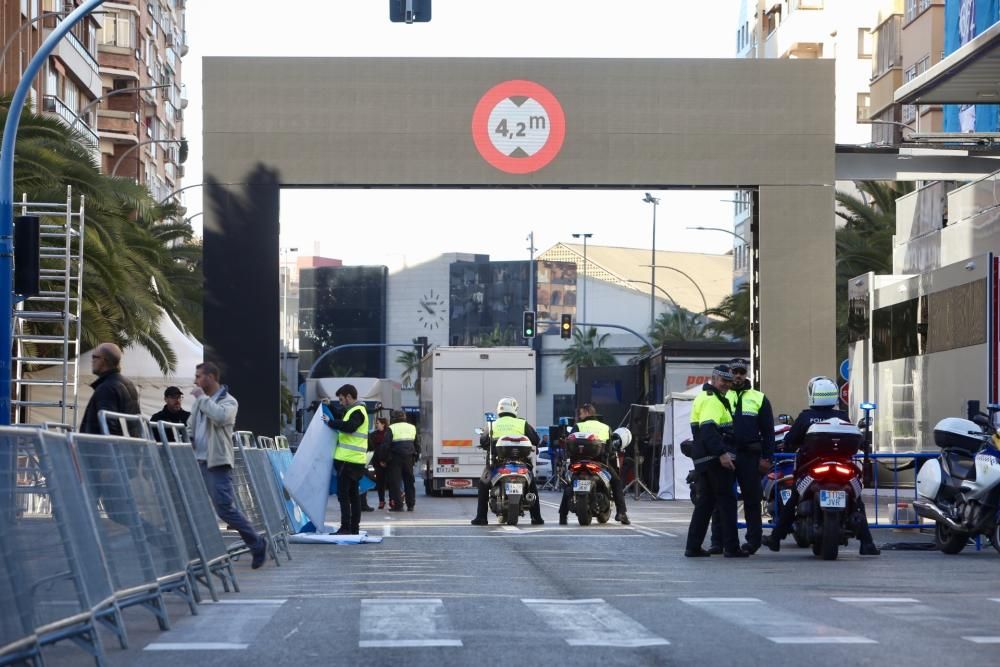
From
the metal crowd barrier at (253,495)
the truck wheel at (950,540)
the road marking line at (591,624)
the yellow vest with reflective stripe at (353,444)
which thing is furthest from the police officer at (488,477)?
the road marking line at (591,624)

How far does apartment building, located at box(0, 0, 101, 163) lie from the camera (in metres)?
46.3

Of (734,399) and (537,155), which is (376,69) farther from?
(734,399)

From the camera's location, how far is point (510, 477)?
23.4m

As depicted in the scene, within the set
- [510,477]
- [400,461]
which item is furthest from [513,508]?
[400,461]

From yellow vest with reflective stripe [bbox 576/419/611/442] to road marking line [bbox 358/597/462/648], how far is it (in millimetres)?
11835

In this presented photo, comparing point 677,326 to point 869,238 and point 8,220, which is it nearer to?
point 869,238

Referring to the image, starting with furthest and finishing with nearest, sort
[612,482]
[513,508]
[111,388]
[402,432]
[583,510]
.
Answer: [402,432] → [612,482] → [583,510] → [513,508] → [111,388]

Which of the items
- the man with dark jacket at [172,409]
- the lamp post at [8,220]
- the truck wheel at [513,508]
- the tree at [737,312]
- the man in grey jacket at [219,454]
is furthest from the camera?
the tree at [737,312]

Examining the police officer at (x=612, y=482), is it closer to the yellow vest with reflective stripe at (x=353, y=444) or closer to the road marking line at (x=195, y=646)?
the yellow vest with reflective stripe at (x=353, y=444)

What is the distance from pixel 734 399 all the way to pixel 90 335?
1908cm

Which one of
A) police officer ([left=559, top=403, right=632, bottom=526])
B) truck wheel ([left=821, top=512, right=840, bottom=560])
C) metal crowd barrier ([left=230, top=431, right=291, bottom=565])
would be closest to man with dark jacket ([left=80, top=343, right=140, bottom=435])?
metal crowd barrier ([left=230, top=431, right=291, bottom=565])

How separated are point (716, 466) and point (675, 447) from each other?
19429mm

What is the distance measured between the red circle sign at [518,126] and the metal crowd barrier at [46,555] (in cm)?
2113

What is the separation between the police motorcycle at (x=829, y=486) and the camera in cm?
1565
